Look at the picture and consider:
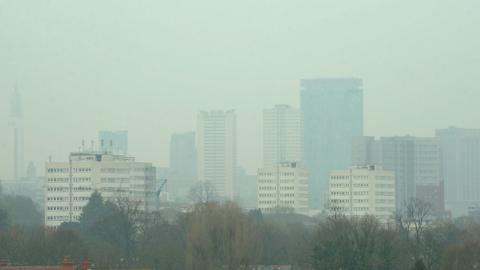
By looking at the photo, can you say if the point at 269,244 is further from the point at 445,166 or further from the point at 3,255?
the point at 445,166

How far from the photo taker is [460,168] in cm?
18975

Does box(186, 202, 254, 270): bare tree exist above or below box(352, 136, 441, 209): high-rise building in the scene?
below

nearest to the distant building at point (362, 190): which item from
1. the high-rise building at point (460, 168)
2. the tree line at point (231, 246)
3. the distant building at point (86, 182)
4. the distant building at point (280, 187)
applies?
the distant building at point (280, 187)

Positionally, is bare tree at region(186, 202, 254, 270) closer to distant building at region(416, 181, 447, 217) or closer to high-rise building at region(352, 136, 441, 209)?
distant building at region(416, 181, 447, 217)

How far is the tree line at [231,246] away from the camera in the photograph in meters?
48.4

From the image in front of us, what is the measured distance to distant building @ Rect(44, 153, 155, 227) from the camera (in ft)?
358

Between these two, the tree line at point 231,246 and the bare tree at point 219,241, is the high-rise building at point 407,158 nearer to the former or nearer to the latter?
the tree line at point 231,246

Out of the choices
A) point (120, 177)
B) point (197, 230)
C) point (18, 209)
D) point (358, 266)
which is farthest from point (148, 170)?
point (358, 266)

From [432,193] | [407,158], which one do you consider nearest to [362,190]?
[432,193]

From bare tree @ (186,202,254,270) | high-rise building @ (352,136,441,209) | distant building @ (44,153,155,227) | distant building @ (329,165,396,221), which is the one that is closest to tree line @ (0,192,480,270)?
bare tree @ (186,202,254,270)

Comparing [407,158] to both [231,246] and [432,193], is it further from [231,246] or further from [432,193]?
[231,246]

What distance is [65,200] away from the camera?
110 m

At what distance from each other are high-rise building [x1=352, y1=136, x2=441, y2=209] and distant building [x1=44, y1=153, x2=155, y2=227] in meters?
40.2

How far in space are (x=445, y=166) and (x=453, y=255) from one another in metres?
146
